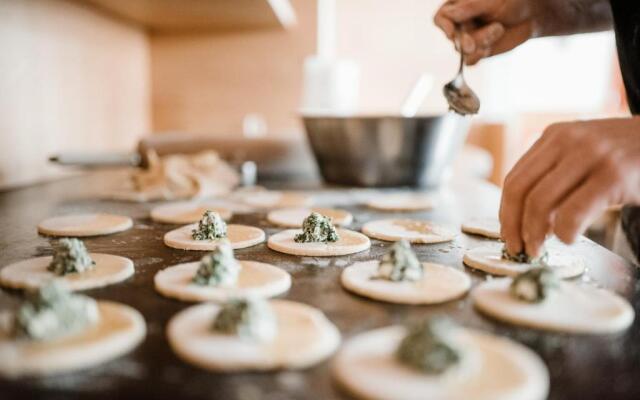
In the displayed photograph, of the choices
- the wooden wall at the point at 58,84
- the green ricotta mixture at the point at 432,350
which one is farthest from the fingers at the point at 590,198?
the wooden wall at the point at 58,84

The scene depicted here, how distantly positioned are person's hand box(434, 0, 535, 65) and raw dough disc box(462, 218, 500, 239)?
0.50m

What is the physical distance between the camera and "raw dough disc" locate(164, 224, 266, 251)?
1.16m

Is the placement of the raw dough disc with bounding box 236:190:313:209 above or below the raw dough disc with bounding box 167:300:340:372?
below

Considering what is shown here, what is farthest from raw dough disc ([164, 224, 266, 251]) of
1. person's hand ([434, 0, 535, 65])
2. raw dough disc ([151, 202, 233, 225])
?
person's hand ([434, 0, 535, 65])

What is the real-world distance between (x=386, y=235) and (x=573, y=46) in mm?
5574

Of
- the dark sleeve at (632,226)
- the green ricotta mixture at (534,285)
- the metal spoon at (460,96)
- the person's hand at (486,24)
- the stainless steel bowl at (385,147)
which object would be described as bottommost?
the dark sleeve at (632,226)

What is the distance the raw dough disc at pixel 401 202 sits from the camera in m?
1.67

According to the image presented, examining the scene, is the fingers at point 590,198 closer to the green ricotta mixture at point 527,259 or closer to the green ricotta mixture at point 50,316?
the green ricotta mixture at point 527,259

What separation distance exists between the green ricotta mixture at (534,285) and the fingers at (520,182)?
0.35ft

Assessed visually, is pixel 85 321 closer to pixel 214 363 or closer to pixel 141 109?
pixel 214 363

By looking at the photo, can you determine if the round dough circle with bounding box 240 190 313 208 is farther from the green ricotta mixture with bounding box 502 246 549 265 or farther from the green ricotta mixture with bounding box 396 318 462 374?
the green ricotta mixture with bounding box 396 318 462 374

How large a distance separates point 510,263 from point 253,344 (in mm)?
603

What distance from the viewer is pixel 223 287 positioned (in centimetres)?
89

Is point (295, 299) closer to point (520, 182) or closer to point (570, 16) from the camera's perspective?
point (520, 182)
